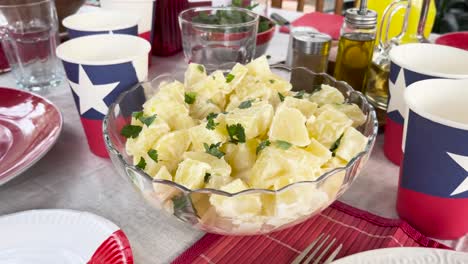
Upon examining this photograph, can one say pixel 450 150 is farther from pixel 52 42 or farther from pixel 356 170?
pixel 52 42

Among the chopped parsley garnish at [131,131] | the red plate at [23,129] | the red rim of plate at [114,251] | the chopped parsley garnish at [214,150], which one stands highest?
the chopped parsley garnish at [214,150]

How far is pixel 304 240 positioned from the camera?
0.45 meters

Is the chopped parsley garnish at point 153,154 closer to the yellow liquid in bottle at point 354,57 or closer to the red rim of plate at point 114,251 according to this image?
the red rim of plate at point 114,251

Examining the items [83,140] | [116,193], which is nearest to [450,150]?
[116,193]

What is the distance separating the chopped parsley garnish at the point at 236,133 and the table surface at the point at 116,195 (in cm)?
11

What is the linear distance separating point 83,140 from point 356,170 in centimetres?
42

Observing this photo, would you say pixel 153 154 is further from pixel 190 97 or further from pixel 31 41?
pixel 31 41

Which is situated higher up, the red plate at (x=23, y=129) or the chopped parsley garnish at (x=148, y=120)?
the chopped parsley garnish at (x=148, y=120)

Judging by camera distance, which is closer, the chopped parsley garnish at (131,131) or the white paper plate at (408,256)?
the white paper plate at (408,256)

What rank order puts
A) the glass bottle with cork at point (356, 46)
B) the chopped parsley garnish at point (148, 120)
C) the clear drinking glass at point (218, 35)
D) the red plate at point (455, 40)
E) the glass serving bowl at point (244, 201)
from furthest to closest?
the red plate at point (455, 40)
the clear drinking glass at point (218, 35)
the glass bottle with cork at point (356, 46)
the chopped parsley garnish at point (148, 120)
the glass serving bowl at point (244, 201)

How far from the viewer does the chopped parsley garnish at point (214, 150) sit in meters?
0.44

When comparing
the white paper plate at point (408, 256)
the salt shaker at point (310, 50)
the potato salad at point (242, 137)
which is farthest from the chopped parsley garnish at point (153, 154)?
the salt shaker at point (310, 50)

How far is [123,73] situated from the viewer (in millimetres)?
568

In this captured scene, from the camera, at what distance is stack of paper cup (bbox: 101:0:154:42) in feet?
2.63
